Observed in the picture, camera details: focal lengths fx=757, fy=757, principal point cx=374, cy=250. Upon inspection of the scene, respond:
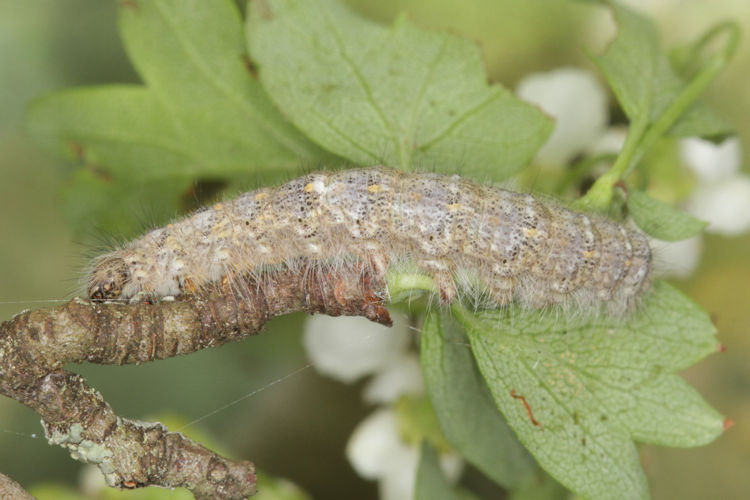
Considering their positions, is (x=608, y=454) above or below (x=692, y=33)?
below

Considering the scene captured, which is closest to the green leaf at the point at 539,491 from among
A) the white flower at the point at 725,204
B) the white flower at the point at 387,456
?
the white flower at the point at 387,456

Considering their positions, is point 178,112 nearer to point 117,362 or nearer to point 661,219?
point 117,362

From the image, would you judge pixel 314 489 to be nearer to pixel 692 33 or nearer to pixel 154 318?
pixel 154 318

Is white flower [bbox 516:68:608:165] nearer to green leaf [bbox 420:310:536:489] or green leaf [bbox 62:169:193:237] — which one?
green leaf [bbox 420:310:536:489]

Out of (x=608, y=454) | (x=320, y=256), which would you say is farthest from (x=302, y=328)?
(x=608, y=454)

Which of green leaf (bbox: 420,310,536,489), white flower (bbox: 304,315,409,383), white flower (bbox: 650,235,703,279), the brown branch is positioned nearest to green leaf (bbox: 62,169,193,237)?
white flower (bbox: 304,315,409,383)

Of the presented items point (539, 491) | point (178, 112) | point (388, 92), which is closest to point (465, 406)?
point (539, 491)
